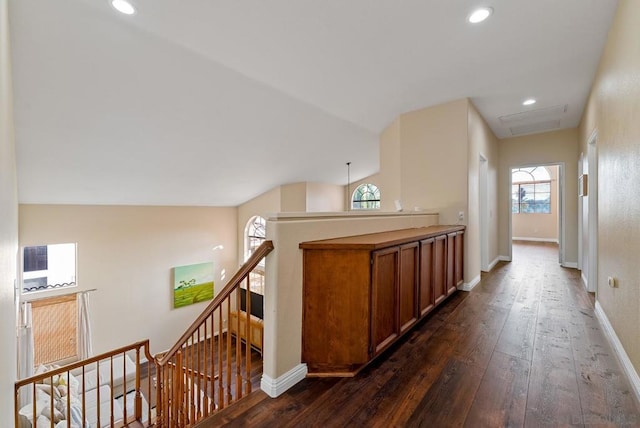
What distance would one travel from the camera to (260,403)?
173 cm

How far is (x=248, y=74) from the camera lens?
324 cm

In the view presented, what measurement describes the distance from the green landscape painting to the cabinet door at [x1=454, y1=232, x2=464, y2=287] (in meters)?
6.21

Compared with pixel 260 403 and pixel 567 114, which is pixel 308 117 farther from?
pixel 567 114

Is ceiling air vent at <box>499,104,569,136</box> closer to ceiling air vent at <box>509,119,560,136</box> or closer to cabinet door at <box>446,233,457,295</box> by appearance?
ceiling air vent at <box>509,119,560,136</box>

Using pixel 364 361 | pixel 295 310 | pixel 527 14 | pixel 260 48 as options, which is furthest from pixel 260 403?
pixel 527 14

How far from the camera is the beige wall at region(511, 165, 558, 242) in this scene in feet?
28.9

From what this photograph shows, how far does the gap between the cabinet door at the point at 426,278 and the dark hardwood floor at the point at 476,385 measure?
168mm

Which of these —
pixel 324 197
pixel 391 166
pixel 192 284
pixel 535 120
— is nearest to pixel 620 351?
pixel 391 166

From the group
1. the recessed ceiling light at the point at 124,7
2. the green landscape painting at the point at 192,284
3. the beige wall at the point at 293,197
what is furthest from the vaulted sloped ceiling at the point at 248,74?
the green landscape painting at the point at 192,284

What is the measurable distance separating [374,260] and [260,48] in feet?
7.49

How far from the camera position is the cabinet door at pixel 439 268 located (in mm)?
2996

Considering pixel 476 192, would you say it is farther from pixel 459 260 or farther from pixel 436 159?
pixel 459 260

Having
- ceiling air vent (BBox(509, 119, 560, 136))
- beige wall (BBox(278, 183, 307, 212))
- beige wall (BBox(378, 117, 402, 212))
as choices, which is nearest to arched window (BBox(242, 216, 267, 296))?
beige wall (BBox(278, 183, 307, 212))

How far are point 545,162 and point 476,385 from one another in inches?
219
